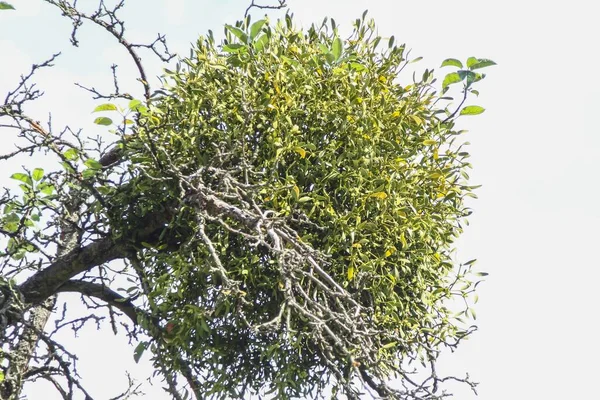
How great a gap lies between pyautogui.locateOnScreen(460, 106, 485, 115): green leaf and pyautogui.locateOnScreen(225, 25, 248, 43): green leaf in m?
0.46

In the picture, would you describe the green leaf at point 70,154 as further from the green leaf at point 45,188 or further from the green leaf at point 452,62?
the green leaf at point 452,62

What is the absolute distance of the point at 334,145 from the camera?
1.56 meters

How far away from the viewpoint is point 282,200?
1.52m

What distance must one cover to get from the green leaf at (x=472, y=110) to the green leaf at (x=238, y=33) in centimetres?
46

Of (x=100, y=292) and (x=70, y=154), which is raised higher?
(x=70, y=154)

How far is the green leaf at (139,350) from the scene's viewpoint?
160 centimetres

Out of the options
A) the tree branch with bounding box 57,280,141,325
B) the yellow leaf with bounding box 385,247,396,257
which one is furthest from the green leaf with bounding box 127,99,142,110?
the yellow leaf with bounding box 385,247,396,257

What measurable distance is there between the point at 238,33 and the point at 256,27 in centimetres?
4

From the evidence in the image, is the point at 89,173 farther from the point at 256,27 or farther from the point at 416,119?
the point at 416,119

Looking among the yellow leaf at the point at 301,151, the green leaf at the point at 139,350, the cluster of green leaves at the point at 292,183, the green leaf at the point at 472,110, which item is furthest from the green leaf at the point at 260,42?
the green leaf at the point at 139,350

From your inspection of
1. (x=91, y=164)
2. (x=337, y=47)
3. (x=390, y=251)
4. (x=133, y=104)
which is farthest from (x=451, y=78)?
(x=91, y=164)

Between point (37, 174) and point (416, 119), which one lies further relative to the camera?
point (37, 174)

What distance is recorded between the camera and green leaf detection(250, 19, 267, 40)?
5.07 feet

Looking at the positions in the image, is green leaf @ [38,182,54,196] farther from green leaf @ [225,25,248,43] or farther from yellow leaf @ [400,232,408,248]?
yellow leaf @ [400,232,408,248]
